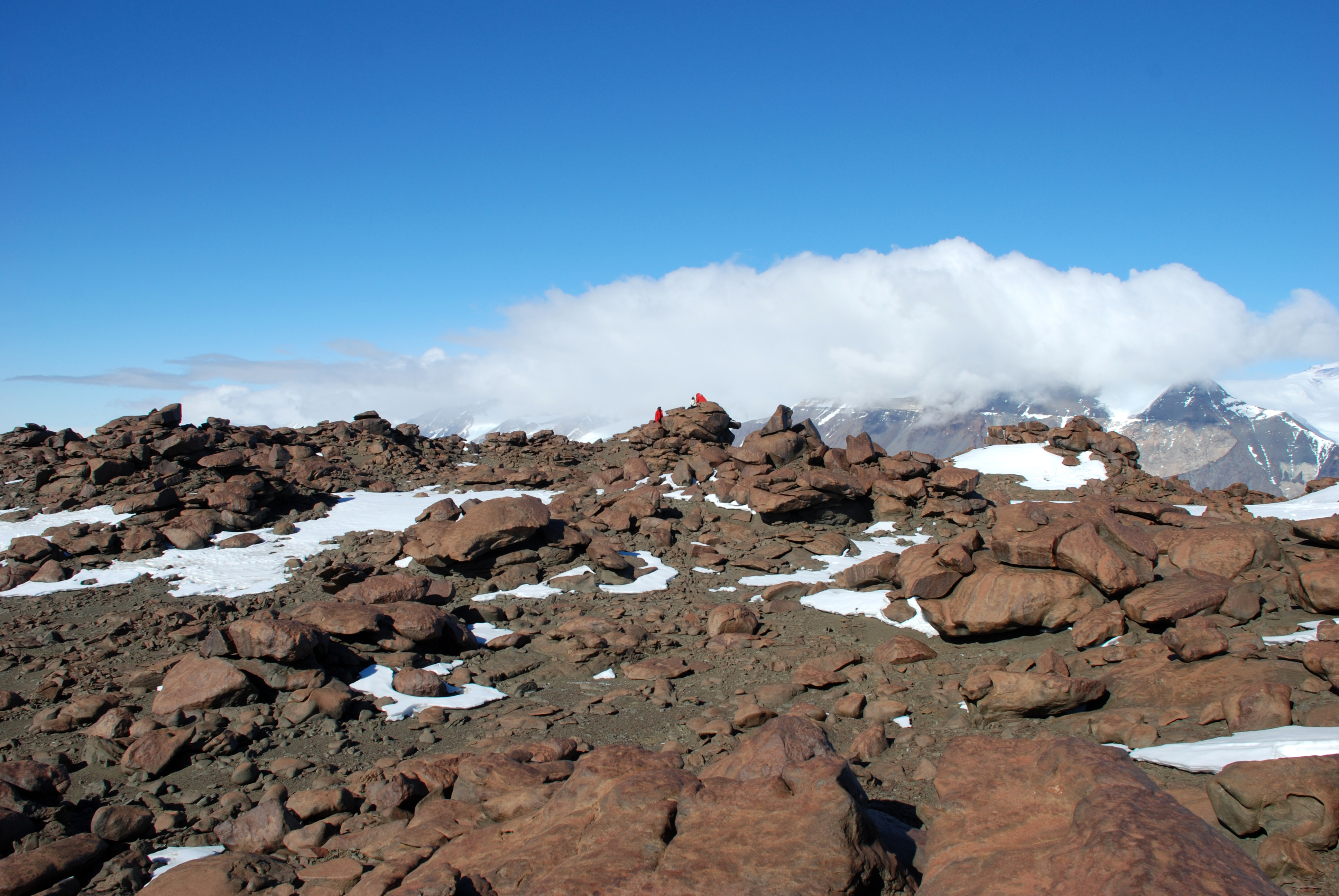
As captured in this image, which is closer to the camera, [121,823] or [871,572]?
[121,823]

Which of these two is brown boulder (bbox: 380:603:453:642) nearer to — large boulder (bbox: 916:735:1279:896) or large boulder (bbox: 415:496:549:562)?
large boulder (bbox: 415:496:549:562)

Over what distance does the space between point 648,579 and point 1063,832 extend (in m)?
11.8

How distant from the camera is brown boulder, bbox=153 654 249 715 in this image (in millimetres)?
9094

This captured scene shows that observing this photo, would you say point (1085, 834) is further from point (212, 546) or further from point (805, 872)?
point (212, 546)

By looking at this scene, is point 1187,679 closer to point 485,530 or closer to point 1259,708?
point 1259,708

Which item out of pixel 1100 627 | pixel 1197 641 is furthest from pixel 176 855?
pixel 1100 627

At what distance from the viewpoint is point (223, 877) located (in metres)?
5.77

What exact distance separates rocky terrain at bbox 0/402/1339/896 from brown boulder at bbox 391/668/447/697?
0.04 meters

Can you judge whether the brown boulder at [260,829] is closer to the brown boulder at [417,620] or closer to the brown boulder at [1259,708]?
the brown boulder at [417,620]

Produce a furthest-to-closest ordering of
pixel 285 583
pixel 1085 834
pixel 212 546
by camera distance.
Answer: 1. pixel 212 546
2. pixel 285 583
3. pixel 1085 834

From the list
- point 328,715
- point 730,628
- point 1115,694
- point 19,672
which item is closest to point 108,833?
point 328,715

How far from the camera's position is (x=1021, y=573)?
11211 millimetres

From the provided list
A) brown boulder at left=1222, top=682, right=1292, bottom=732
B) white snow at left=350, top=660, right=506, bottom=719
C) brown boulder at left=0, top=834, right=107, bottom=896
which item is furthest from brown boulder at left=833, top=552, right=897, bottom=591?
brown boulder at left=0, top=834, right=107, bottom=896

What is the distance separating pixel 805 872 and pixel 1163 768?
4154 millimetres
